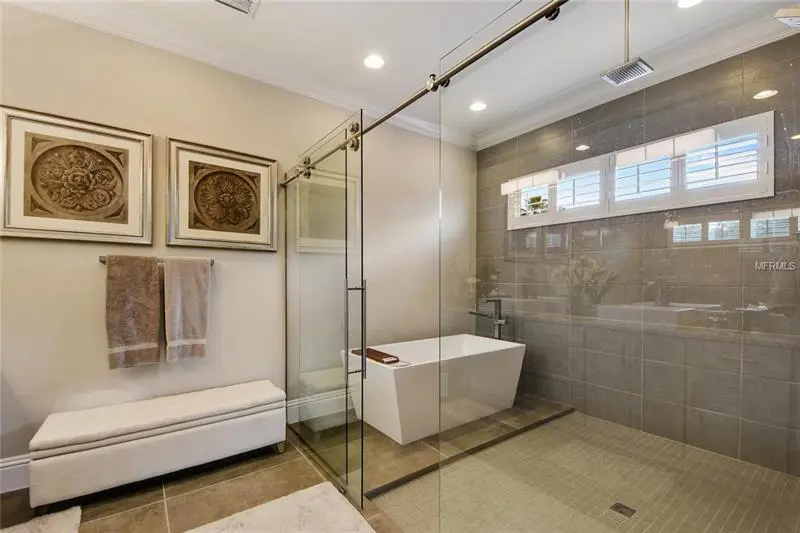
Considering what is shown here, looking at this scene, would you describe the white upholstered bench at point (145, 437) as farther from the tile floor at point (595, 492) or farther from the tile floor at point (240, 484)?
the tile floor at point (595, 492)

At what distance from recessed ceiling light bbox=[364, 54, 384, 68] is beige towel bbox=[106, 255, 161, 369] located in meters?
2.05

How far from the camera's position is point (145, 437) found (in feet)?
6.32

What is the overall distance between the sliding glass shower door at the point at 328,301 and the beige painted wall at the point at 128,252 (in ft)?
Answer: 0.66

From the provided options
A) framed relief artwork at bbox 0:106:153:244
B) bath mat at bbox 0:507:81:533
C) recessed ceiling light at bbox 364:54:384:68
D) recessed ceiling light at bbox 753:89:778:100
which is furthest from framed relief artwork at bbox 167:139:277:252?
recessed ceiling light at bbox 753:89:778:100

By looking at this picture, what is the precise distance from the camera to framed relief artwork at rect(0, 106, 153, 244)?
6.37ft

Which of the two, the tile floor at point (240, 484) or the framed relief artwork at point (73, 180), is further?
the framed relief artwork at point (73, 180)

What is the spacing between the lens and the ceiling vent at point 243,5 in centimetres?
206

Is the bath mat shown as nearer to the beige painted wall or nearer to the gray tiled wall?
the beige painted wall

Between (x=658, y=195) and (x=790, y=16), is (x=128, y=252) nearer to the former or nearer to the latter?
(x=658, y=195)

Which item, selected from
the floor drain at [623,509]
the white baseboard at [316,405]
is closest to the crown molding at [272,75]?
the white baseboard at [316,405]

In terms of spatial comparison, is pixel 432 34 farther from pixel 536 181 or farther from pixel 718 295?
pixel 718 295

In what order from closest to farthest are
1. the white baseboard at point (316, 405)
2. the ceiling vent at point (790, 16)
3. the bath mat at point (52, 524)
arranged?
1. the bath mat at point (52, 524)
2. the ceiling vent at point (790, 16)
3. the white baseboard at point (316, 405)

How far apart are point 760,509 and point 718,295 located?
1.24m

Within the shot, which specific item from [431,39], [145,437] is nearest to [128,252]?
[145,437]
